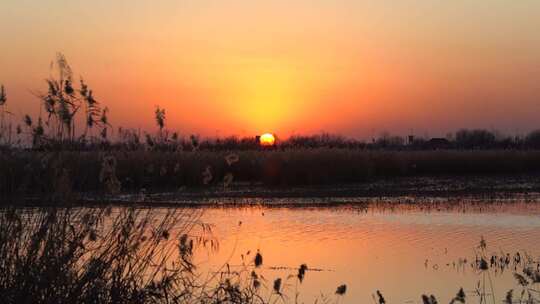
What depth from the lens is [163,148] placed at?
801 centimetres

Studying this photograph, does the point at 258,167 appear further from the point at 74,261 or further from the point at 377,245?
the point at 74,261

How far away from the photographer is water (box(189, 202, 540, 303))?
993cm

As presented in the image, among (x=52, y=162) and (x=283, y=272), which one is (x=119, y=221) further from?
(x=283, y=272)

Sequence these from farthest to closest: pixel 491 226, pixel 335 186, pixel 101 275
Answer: pixel 335 186, pixel 491 226, pixel 101 275

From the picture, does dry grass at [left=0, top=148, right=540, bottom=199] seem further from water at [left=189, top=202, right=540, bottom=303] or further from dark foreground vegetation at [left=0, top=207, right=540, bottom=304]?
water at [left=189, top=202, right=540, bottom=303]

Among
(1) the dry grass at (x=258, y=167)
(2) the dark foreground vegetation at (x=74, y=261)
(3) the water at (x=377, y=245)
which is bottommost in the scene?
(3) the water at (x=377, y=245)

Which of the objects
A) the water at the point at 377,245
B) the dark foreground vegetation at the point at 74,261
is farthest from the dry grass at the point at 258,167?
the water at the point at 377,245

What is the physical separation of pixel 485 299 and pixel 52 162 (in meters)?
5.40

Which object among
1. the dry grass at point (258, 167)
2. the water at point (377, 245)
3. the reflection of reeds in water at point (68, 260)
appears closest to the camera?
the reflection of reeds in water at point (68, 260)

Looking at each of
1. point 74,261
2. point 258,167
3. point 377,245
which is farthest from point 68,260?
point 258,167

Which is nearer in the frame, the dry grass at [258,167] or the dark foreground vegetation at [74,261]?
the dark foreground vegetation at [74,261]

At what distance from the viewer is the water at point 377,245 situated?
32.6ft

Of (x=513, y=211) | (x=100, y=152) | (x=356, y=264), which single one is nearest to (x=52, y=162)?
(x=100, y=152)

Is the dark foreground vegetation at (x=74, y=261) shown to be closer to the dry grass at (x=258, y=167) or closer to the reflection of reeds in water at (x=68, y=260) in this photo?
the reflection of reeds in water at (x=68, y=260)
